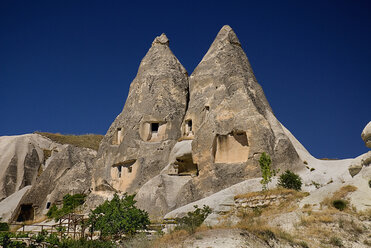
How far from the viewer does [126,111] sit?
32.7 metres

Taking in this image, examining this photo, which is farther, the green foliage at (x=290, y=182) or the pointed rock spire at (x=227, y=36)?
the pointed rock spire at (x=227, y=36)

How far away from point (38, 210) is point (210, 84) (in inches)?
615

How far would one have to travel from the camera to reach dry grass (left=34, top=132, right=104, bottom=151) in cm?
5022

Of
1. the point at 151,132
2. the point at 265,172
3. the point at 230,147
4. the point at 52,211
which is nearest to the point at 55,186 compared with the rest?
the point at 52,211

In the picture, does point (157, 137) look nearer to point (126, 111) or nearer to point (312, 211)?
point (126, 111)

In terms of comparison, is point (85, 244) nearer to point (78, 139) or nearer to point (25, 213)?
point (25, 213)

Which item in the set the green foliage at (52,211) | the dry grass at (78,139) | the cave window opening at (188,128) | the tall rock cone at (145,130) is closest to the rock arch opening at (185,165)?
the tall rock cone at (145,130)

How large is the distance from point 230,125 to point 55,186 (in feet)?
49.5

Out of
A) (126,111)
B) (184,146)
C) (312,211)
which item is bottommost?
(312,211)

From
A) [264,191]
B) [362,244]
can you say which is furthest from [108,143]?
[362,244]

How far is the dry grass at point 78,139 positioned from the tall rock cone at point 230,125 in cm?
2290

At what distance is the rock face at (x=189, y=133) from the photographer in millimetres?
23547

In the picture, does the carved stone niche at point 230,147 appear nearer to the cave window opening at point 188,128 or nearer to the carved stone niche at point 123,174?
the cave window opening at point 188,128

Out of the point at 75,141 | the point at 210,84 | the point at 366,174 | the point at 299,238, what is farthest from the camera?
the point at 75,141
